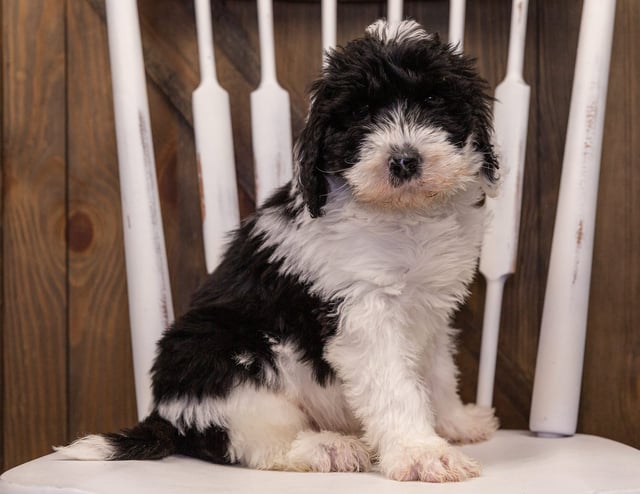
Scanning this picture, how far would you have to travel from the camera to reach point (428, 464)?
3.79 ft

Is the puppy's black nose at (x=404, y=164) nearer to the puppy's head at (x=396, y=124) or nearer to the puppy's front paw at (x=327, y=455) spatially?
the puppy's head at (x=396, y=124)

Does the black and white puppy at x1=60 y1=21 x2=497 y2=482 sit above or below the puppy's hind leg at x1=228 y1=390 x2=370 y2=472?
above

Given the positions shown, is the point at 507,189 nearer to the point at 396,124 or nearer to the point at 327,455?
the point at 396,124

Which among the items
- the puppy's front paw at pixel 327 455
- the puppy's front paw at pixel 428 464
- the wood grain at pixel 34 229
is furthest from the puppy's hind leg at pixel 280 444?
the wood grain at pixel 34 229

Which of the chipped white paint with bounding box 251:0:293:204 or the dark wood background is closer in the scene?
the chipped white paint with bounding box 251:0:293:204

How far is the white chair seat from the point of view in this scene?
1018 mm

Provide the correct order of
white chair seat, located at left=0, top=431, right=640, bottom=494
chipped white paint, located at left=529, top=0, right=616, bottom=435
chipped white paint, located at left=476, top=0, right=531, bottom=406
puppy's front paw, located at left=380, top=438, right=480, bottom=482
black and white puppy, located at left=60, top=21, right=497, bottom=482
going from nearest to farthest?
white chair seat, located at left=0, top=431, right=640, bottom=494 → puppy's front paw, located at left=380, top=438, right=480, bottom=482 → black and white puppy, located at left=60, top=21, right=497, bottom=482 → chipped white paint, located at left=529, top=0, right=616, bottom=435 → chipped white paint, located at left=476, top=0, right=531, bottom=406

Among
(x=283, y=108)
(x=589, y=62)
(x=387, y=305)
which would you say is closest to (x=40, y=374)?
(x=283, y=108)

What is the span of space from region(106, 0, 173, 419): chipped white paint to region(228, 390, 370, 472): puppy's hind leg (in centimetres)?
30

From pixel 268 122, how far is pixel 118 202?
0.49 metres

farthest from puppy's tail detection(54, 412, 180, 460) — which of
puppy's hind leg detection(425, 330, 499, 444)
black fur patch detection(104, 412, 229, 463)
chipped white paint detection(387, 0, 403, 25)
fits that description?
chipped white paint detection(387, 0, 403, 25)

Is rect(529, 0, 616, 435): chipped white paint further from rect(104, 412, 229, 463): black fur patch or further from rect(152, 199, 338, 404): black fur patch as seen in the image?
rect(104, 412, 229, 463): black fur patch

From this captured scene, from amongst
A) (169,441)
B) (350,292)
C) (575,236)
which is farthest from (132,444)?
(575,236)

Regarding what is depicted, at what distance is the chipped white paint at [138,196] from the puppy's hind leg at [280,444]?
0.99ft
